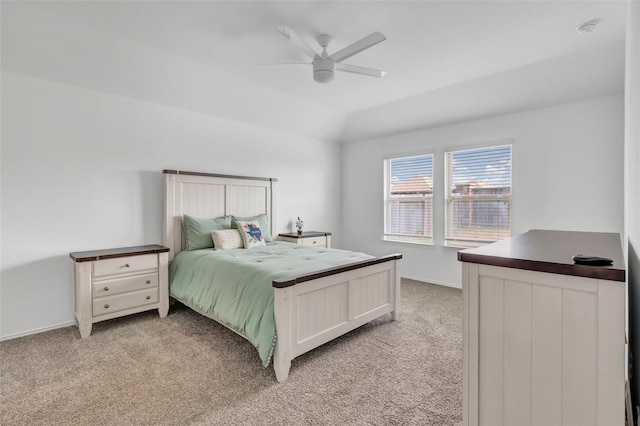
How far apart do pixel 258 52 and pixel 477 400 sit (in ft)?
10.4

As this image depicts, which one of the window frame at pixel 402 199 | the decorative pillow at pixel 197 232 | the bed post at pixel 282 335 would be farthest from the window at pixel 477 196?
the decorative pillow at pixel 197 232

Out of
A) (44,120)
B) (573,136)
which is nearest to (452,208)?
(573,136)

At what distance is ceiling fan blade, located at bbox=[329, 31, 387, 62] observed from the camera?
7.27 ft

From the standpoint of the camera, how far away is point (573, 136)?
352cm

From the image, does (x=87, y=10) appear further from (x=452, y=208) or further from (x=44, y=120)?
(x=452, y=208)

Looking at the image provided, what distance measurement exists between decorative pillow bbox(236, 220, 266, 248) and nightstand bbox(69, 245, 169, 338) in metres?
0.87

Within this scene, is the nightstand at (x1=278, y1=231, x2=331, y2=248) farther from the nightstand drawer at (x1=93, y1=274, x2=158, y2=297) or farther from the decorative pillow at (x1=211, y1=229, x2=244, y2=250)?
the nightstand drawer at (x1=93, y1=274, x2=158, y2=297)

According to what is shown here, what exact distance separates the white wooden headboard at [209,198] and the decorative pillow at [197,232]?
0.14m

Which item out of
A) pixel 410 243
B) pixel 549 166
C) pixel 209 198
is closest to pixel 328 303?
pixel 209 198

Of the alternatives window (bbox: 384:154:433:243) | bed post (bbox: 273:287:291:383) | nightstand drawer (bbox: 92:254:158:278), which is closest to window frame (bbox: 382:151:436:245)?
window (bbox: 384:154:433:243)

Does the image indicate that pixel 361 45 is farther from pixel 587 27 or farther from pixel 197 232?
pixel 197 232

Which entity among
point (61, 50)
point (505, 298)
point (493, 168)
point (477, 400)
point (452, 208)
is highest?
point (61, 50)

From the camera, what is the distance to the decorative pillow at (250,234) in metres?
3.76

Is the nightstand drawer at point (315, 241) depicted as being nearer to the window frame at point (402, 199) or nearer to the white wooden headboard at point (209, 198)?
the white wooden headboard at point (209, 198)
